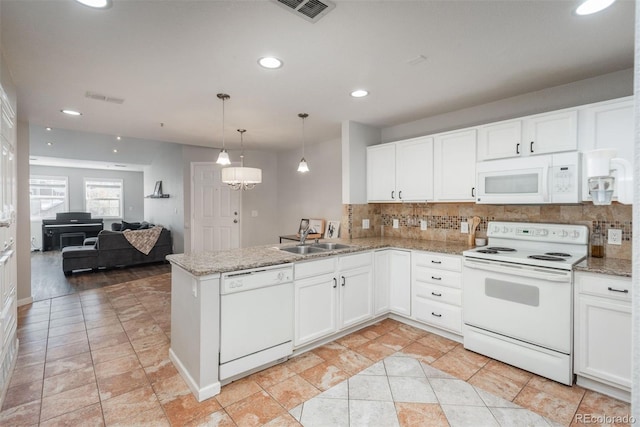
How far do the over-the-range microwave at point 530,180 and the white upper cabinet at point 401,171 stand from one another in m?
0.60

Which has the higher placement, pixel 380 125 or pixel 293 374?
pixel 380 125

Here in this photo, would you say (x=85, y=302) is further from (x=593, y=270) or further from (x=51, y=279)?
(x=593, y=270)

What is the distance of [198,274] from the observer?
2.03m

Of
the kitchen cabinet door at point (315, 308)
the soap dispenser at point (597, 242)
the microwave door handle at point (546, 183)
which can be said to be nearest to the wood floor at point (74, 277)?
the kitchen cabinet door at point (315, 308)

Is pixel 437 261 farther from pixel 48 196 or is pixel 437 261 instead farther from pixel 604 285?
pixel 48 196

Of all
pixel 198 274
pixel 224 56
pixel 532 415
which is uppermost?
pixel 224 56

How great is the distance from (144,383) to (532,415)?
265cm

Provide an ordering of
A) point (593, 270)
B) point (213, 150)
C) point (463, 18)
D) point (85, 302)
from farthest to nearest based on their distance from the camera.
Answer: point (213, 150) < point (85, 302) < point (593, 270) < point (463, 18)

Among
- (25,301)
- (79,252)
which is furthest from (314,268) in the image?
(79,252)

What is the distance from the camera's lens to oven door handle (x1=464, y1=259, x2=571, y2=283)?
7.24ft

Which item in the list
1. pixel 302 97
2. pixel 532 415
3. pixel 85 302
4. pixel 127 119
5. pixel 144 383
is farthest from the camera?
pixel 85 302

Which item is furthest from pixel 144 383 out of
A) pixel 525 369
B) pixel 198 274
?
pixel 525 369

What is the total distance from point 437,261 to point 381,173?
4.43 ft

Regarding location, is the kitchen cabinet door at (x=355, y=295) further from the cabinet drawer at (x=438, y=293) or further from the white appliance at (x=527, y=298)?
→ the white appliance at (x=527, y=298)
